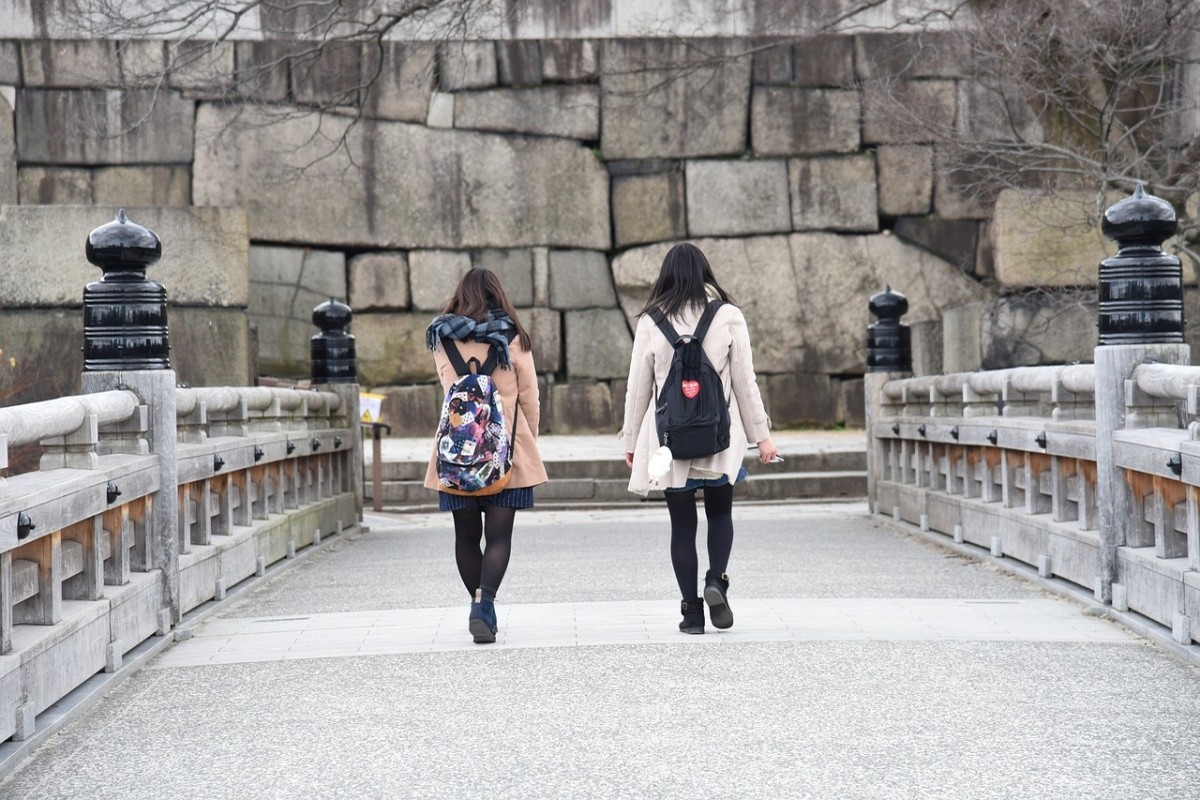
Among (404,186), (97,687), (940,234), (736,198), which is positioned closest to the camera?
(97,687)

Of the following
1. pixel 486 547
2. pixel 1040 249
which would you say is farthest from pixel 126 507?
pixel 1040 249

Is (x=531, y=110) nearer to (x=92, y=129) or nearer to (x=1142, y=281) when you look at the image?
(x=92, y=129)

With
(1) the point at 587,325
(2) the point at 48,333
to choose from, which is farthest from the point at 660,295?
(1) the point at 587,325

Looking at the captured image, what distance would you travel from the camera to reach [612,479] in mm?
15891

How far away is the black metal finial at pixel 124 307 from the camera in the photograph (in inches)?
270

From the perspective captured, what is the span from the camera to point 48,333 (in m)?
15.1

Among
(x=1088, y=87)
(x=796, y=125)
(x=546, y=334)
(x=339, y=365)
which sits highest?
(x=796, y=125)

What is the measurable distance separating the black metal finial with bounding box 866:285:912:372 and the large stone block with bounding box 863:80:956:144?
1698 millimetres

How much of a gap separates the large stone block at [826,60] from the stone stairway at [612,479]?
5640 mm

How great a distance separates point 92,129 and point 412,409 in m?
5.46

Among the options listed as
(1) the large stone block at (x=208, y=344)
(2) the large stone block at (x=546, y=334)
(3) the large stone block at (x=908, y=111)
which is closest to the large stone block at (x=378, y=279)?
(2) the large stone block at (x=546, y=334)

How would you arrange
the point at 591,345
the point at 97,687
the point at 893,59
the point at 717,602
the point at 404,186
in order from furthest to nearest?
the point at 591,345, the point at 404,186, the point at 893,59, the point at 717,602, the point at 97,687

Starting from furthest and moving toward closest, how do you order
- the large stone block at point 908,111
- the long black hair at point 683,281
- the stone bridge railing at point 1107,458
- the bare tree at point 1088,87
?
the large stone block at point 908,111 → the bare tree at point 1088,87 → the long black hair at point 683,281 → the stone bridge railing at point 1107,458

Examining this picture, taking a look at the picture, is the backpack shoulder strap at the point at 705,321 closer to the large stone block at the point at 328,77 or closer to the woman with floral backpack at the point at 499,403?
the woman with floral backpack at the point at 499,403
